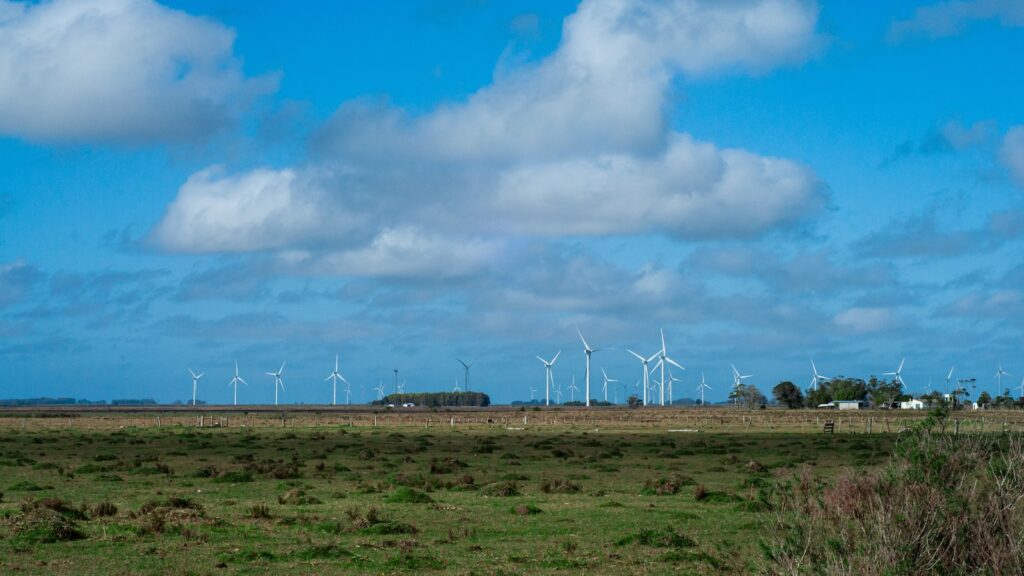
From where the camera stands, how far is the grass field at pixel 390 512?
909 inches

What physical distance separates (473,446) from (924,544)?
60.7 meters

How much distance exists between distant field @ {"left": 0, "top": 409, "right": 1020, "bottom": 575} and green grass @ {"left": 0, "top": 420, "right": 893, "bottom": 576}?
0.27 feet

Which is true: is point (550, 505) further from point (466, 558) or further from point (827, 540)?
point (827, 540)

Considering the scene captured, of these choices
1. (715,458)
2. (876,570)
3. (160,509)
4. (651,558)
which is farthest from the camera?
(715,458)

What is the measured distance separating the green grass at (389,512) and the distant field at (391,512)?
0.08 meters

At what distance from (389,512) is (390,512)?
0.10 ft

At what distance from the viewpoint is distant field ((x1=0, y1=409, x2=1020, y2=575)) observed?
23062mm

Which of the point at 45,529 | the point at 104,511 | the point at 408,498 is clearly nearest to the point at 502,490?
the point at 408,498

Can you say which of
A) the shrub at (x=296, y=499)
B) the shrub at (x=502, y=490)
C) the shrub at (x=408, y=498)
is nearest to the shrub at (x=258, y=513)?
the shrub at (x=296, y=499)

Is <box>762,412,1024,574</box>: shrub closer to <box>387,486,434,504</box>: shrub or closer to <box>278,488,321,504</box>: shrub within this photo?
<box>387,486,434,504</box>: shrub

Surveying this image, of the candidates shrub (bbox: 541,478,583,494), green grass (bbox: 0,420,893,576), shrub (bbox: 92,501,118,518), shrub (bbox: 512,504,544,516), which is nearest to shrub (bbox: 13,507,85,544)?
green grass (bbox: 0,420,893,576)

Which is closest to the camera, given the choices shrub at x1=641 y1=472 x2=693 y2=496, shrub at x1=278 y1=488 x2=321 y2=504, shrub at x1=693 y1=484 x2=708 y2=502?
shrub at x1=278 y1=488 x2=321 y2=504

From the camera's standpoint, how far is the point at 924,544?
12.2 metres

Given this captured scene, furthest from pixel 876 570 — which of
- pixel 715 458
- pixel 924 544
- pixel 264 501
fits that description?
pixel 715 458
